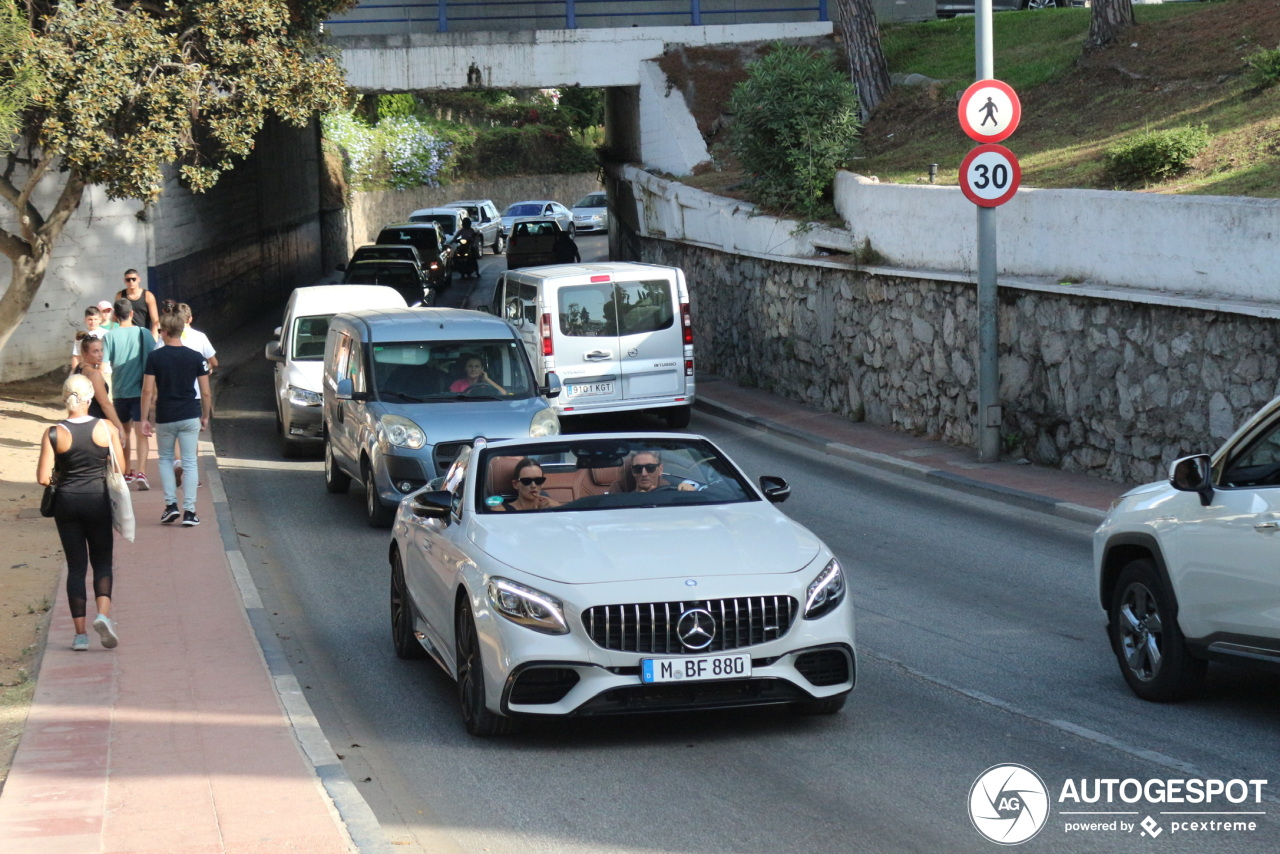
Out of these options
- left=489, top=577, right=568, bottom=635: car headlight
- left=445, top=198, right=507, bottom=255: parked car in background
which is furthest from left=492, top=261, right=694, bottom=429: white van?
left=445, top=198, right=507, bottom=255: parked car in background

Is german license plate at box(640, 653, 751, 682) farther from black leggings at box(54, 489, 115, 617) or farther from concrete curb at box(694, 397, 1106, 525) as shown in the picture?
concrete curb at box(694, 397, 1106, 525)

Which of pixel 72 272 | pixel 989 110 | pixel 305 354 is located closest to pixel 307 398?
pixel 305 354

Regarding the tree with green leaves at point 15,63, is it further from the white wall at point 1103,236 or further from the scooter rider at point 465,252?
the scooter rider at point 465,252

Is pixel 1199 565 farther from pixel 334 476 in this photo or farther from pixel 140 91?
pixel 140 91

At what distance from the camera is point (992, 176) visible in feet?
50.8

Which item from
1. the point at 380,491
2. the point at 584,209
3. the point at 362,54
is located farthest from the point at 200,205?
the point at 584,209

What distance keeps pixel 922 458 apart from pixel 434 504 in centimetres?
961

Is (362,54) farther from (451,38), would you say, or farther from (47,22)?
(47,22)

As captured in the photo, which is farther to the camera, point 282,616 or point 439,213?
point 439,213

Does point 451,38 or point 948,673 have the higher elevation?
→ point 451,38

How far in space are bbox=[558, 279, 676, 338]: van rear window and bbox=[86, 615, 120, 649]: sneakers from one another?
10.7 m

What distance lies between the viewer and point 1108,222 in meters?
14.9

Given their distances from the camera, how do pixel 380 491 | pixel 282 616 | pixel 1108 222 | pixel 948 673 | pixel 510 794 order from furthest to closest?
pixel 1108 222, pixel 380 491, pixel 282 616, pixel 948 673, pixel 510 794

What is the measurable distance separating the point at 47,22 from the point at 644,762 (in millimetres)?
14328
